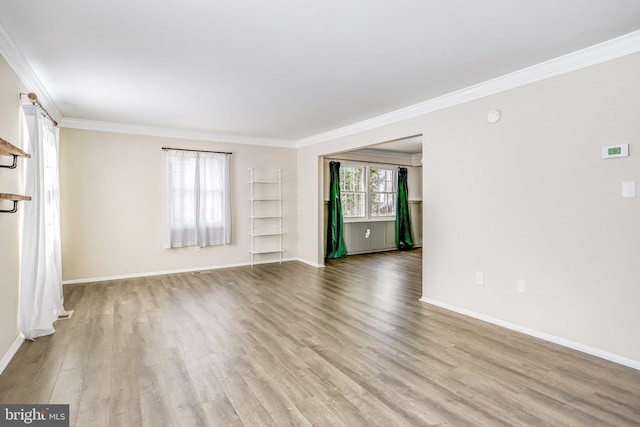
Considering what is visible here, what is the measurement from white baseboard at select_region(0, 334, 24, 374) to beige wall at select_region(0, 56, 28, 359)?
0.11 ft

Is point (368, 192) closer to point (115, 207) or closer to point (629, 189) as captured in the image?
point (115, 207)

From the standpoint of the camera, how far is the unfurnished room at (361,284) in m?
2.15

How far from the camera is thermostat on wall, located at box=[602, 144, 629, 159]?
Result: 8.49ft

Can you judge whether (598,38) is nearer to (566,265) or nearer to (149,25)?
(566,265)

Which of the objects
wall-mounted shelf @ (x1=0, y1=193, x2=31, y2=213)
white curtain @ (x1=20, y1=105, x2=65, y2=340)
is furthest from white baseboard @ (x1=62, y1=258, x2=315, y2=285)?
wall-mounted shelf @ (x1=0, y1=193, x2=31, y2=213)

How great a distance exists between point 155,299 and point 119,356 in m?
1.69

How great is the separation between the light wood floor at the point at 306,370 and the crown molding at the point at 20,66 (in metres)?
2.40

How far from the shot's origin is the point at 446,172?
156 inches

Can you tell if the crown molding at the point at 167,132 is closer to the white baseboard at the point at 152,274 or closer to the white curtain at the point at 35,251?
the white curtain at the point at 35,251

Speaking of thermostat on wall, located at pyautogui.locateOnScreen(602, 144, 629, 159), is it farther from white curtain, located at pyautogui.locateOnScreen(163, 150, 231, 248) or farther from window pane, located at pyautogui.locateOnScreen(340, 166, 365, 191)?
window pane, located at pyautogui.locateOnScreen(340, 166, 365, 191)

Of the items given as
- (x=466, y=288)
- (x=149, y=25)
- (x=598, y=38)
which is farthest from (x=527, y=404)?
(x=149, y=25)

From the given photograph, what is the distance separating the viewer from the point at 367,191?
8273 mm

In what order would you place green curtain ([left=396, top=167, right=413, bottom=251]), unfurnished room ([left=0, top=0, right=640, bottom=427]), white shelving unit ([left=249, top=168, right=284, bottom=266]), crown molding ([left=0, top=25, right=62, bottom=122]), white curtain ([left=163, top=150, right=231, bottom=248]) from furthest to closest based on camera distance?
green curtain ([left=396, top=167, right=413, bottom=251]), white shelving unit ([left=249, top=168, right=284, bottom=266]), white curtain ([left=163, top=150, right=231, bottom=248]), crown molding ([left=0, top=25, right=62, bottom=122]), unfurnished room ([left=0, top=0, right=640, bottom=427])

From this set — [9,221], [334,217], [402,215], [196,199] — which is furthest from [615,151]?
[402,215]
